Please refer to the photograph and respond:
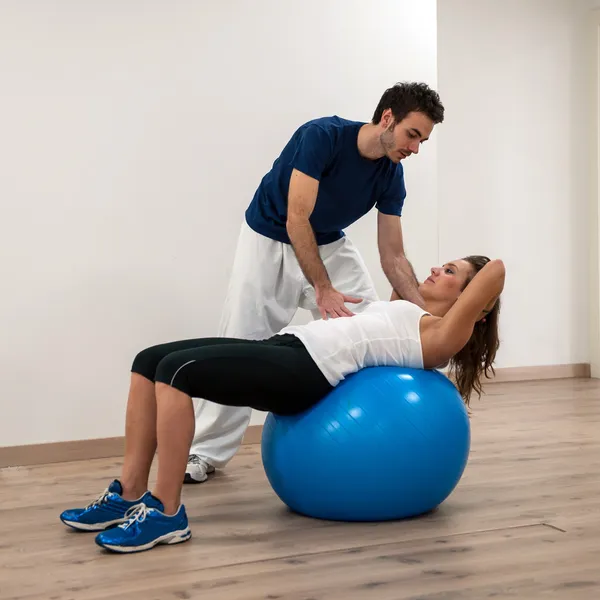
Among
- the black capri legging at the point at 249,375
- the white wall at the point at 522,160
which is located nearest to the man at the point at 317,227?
the black capri legging at the point at 249,375

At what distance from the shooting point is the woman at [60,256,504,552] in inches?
87.5

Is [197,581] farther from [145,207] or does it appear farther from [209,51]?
[209,51]

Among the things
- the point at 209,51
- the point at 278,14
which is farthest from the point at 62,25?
the point at 278,14

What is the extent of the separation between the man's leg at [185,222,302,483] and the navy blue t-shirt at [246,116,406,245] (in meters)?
0.07

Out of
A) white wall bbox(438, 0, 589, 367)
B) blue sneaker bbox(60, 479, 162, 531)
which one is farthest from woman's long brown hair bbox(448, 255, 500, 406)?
white wall bbox(438, 0, 589, 367)

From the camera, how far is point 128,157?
11.5 feet

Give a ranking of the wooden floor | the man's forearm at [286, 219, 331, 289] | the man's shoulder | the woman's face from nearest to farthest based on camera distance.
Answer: the wooden floor < the woman's face < the man's forearm at [286, 219, 331, 289] < the man's shoulder

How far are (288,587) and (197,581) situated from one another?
203 mm

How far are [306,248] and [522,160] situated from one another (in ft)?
10.6

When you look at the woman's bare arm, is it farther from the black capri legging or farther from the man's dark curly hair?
the man's dark curly hair

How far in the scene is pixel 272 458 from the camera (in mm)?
2453

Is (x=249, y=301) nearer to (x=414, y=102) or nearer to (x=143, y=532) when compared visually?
(x=414, y=102)

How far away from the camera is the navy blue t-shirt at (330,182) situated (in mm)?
2893

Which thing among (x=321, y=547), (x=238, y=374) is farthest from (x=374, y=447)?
(x=238, y=374)
